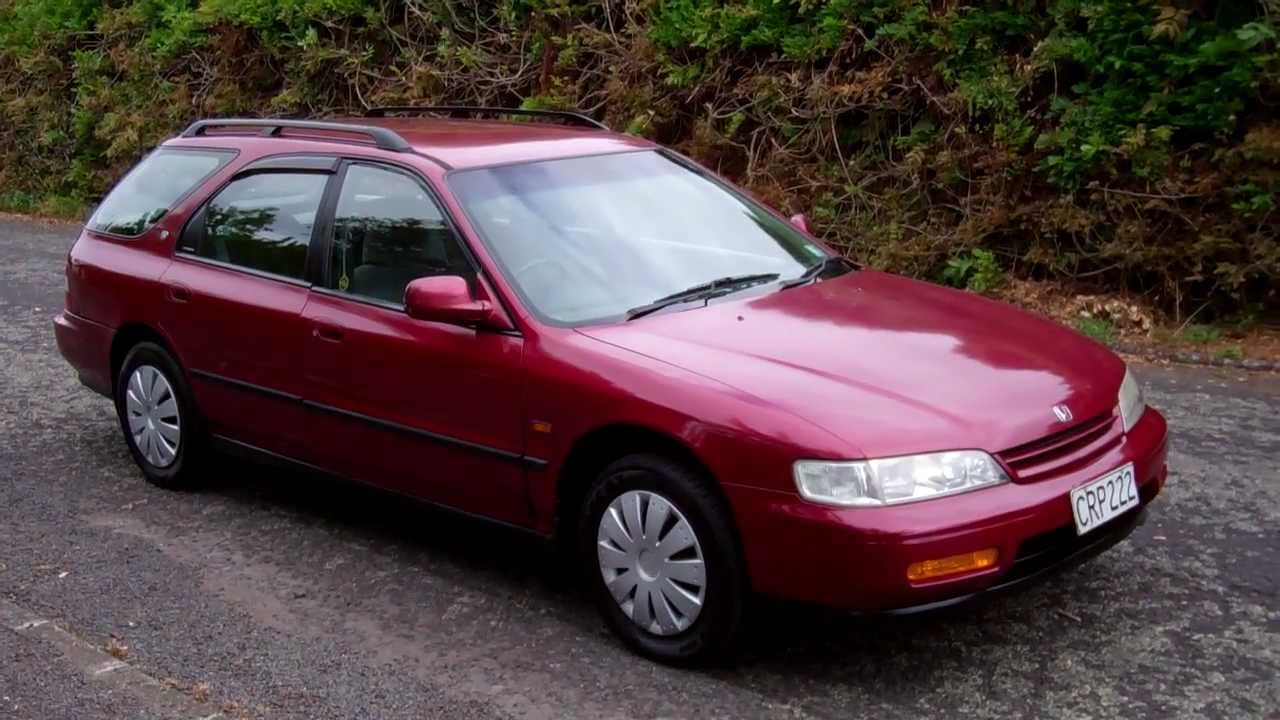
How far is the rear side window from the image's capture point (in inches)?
218

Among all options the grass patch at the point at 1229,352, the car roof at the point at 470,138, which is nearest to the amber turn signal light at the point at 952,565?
the car roof at the point at 470,138

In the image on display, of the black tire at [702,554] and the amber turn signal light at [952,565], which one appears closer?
the amber turn signal light at [952,565]

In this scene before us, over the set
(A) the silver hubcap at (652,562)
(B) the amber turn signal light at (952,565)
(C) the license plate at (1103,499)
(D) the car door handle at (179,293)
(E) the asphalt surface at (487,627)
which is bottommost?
(E) the asphalt surface at (487,627)

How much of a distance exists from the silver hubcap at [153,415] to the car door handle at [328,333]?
116cm

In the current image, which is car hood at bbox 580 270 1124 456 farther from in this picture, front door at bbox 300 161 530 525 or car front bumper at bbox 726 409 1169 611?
front door at bbox 300 161 530 525

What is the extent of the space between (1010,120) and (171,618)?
6421 millimetres

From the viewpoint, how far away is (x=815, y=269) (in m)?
5.33

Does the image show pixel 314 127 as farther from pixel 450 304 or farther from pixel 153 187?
pixel 450 304

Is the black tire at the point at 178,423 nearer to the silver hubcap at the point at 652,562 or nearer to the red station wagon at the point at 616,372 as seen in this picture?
the red station wagon at the point at 616,372

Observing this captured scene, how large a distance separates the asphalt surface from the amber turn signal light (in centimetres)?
18

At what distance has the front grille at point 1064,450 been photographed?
3.99 m

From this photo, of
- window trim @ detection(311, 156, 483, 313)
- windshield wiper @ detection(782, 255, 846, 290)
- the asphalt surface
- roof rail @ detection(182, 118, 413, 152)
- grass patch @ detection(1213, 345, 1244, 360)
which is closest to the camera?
the asphalt surface

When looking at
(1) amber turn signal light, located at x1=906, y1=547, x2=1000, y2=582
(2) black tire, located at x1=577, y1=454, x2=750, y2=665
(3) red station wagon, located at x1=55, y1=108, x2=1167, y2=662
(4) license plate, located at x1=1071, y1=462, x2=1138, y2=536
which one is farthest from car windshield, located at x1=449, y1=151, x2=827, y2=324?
(4) license plate, located at x1=1071, y1=462, x2=1138, y2=536

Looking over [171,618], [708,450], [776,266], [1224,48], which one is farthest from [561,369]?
[1224,48]
